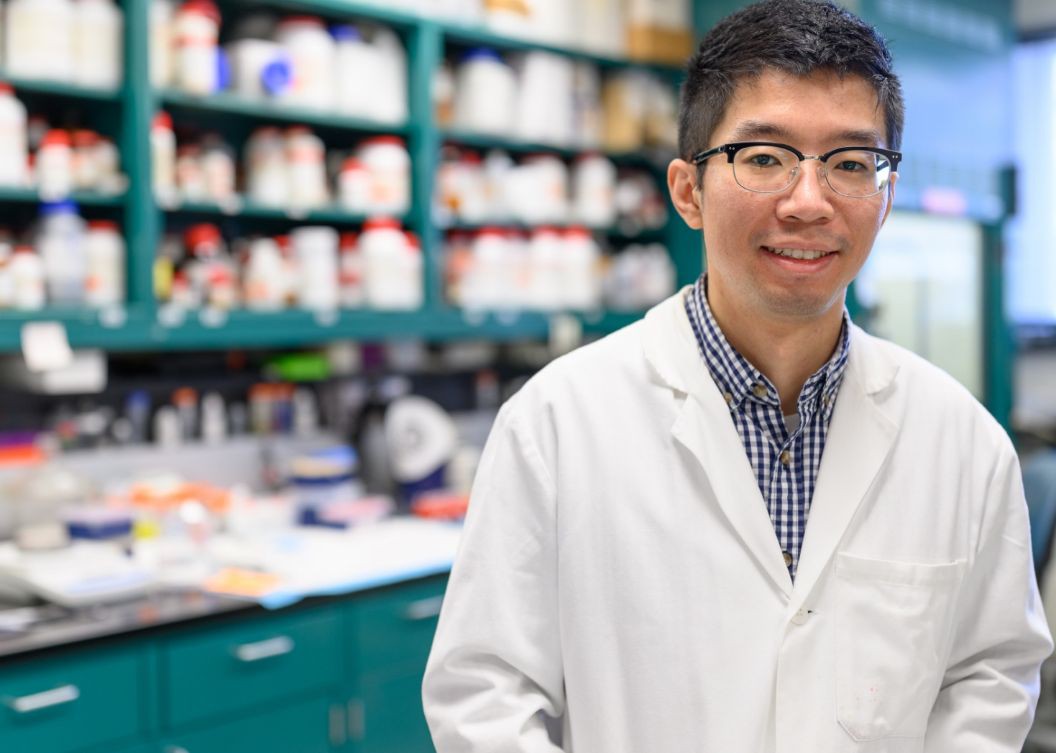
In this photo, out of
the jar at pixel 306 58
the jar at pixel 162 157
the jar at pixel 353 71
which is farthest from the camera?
the jar at pixel 353 71

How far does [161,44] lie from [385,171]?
2.35ft

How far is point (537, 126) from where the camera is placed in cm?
371

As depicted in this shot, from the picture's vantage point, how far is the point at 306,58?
3.14 m

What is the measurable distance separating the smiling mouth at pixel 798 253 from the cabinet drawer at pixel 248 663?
5.29 ft

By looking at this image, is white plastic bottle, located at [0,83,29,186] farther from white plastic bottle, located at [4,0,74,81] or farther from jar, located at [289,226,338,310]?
jar, located at [289,226,338,310]

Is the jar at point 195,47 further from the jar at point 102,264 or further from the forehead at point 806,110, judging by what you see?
the forehead at point 806,110

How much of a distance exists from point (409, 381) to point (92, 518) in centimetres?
126

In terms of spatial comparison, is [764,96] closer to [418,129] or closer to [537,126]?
[418,129]

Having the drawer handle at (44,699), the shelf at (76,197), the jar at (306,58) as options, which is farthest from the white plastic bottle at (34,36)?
the drawer handle at (44,699)

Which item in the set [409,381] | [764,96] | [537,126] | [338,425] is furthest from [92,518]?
[764,96]

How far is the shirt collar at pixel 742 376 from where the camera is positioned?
132 centimetres

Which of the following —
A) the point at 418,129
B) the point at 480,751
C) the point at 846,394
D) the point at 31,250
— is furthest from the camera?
the point at 418,129

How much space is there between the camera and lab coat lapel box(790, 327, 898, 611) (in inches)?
49.4

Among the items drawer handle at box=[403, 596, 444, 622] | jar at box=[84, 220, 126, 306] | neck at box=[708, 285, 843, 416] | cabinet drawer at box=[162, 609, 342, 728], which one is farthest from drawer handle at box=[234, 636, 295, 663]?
neck at box=[708, 285, 843, 416]
